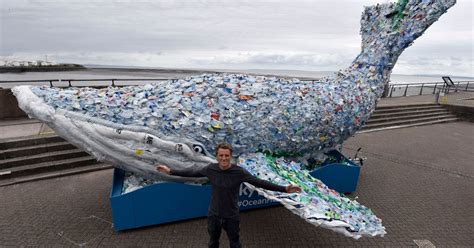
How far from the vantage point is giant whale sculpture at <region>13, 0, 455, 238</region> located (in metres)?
4.13

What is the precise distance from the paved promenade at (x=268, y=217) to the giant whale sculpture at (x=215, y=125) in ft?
3.40

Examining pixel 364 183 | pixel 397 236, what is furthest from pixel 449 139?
pixel 397 236

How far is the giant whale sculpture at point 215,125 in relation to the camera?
413 centimetres

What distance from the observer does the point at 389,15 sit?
253 inches

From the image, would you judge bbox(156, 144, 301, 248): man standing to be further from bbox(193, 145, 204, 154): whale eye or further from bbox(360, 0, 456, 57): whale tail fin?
bbox(360, 0, 456, 57): whale tail fin

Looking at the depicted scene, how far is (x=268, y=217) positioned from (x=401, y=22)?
5.11 metres

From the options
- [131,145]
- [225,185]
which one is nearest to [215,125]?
[131,145]

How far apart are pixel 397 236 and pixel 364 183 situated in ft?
7.31

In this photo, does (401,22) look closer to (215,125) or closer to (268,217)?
(215,125)

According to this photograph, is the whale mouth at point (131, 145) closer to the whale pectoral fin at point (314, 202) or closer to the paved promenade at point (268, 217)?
the whale pectoral fin at point (314, 202)

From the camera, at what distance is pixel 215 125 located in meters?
4.52

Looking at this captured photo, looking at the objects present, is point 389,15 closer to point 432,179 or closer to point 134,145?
point 432,179

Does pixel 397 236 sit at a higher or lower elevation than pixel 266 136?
lower

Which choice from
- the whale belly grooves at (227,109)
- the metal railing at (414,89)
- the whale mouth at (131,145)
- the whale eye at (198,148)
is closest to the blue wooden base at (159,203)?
the whale mouth at (131,145)
